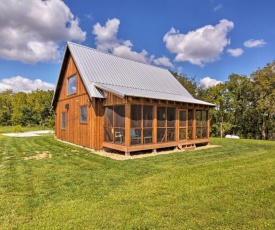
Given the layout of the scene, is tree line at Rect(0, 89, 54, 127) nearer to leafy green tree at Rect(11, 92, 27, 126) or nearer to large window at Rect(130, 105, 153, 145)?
leafy green tree at Rect(11, 92, 27, 126)

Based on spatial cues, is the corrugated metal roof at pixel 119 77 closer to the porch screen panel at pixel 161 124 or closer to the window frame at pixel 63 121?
the porch screen panel at pixel 161 124

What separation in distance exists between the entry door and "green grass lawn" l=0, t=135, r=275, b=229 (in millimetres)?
4791

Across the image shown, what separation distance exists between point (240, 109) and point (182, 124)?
790 inches

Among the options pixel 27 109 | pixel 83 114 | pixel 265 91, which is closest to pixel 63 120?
pixel 83 114

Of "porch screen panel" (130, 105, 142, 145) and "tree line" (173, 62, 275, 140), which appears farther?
"tree line" (173, 62, 275, 140)

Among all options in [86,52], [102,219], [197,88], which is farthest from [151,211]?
[197,88]

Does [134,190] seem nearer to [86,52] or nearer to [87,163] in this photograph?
[87,163]

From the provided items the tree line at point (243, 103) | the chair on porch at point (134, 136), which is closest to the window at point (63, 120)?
the chair on porch at point (134, 136)

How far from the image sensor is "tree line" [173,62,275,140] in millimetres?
26938

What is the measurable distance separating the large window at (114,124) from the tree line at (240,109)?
21.4 m

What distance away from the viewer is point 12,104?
140 ft

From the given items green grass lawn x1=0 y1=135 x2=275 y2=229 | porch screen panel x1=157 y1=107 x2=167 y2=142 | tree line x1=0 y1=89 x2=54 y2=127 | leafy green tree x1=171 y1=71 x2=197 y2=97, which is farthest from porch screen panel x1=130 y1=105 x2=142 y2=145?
tree line x1=0 y1=89 x2=54 y2=127

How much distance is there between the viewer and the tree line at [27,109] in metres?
36.8

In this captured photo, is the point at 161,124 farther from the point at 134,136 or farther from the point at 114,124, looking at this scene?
the point at 114,124
